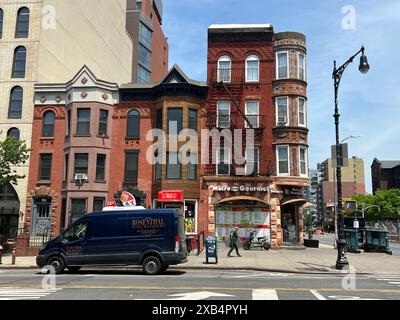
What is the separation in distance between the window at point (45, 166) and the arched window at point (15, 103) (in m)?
3.89

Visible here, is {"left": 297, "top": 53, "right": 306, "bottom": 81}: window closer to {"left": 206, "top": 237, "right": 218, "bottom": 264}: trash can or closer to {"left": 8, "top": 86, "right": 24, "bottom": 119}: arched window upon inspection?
{"left": 206, "top": 237, "right": 218, "bottom": 264}: trash can

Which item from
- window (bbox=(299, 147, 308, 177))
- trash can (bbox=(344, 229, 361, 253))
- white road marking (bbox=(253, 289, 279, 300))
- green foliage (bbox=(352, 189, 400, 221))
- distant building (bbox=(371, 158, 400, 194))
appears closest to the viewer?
white road marking (bbox=(253, 289, 279, 300))

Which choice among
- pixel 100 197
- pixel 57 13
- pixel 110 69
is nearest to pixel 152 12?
pixel 110 69

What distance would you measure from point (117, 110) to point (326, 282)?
22.2 meters

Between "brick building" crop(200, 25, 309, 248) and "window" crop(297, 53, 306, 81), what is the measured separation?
78 mm

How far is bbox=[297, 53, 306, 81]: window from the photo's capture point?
31.6m

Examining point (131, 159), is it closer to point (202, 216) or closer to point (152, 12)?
point (202, 216)

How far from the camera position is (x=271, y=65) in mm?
31578

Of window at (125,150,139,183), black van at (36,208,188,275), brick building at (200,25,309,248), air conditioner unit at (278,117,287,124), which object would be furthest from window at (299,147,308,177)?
black van at (36,208,188,275)

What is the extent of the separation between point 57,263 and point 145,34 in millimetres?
50550

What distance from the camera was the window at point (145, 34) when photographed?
59094mm

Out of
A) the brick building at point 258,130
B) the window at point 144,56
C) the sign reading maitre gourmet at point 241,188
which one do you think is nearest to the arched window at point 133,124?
the brick building at point 258,130

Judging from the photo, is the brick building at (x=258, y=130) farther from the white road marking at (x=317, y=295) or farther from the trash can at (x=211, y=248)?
the white road marking at (x=317, y=295)

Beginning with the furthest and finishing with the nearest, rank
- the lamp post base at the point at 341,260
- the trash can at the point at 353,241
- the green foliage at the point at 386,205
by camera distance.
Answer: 1. the green foliage at the point at 386,205
2. the trash can at the point at 353,241
3. the lamp post base at the point at 341,260
